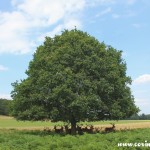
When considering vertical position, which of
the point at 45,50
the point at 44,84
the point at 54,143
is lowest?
the point at 54,143

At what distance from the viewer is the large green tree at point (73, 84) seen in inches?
1417

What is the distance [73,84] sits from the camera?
118ft

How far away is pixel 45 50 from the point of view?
4062cm

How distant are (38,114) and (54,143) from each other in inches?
636

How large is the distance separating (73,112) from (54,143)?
1547 cm

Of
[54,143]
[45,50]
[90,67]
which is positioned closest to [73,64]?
[90,67]

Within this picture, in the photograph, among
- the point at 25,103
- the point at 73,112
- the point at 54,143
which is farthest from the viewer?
the point at 25,103

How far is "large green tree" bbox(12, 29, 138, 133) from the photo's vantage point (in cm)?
3600

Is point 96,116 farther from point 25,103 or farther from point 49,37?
point 49,37

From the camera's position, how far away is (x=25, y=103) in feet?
126

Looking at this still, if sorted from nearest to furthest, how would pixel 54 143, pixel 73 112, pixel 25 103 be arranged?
pixel 54 143 → pixel 73 112 → pixel 25 103

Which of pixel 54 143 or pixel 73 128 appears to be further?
pixel 73 128

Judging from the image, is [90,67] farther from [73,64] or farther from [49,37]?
[49,37]

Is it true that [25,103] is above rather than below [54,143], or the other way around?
above
